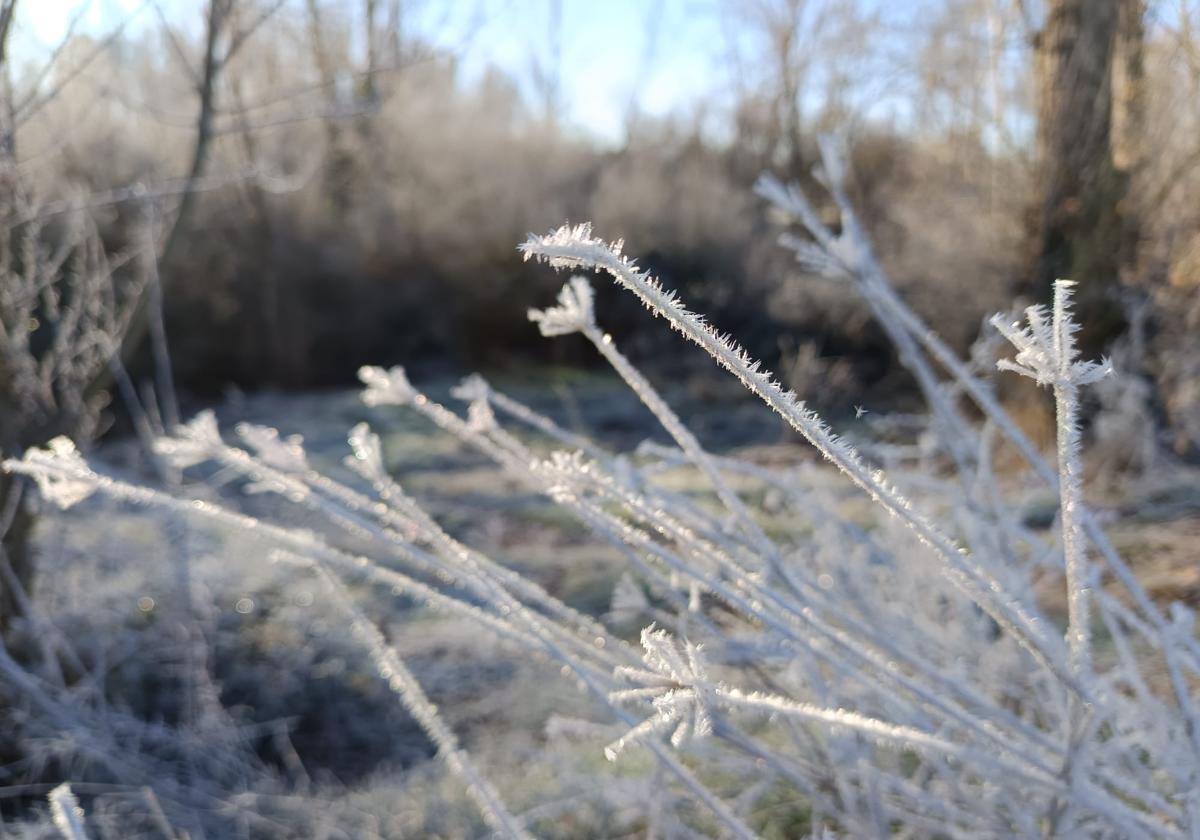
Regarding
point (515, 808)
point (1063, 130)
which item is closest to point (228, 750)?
point (515, 808)

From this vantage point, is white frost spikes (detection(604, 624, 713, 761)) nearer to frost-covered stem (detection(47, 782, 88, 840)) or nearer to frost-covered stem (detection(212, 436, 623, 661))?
frost-covered stem (detection(212, 436, 623, 661))

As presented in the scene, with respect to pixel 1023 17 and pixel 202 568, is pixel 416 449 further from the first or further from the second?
pixel 1023 17

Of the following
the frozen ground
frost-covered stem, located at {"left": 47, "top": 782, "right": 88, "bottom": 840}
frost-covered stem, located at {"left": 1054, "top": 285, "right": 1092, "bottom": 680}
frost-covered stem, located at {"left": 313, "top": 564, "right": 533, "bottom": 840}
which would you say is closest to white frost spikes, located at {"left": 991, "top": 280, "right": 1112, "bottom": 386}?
frost-covered stem, located at {"left": 1054, "top": 285, "right": 1092, "bottom": 680}

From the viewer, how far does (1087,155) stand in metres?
5.52

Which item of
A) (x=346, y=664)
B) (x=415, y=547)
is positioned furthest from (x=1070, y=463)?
(x=346, y=664)

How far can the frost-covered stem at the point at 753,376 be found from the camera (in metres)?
0.57

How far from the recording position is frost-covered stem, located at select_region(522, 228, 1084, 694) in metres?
0.57

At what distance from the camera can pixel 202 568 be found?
459 centimetres

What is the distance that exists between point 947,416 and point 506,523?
14.5ft

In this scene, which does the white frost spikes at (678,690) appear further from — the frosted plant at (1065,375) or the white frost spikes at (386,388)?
the white frost spikes at (386,388)

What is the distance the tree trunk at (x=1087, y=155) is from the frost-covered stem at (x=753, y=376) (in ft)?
16.9

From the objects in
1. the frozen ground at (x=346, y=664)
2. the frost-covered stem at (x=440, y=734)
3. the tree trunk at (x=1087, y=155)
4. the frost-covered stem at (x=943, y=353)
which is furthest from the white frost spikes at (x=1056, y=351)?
the tree trunk at (x=1087, y=155)

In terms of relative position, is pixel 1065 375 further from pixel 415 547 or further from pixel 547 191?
pixel 547 191

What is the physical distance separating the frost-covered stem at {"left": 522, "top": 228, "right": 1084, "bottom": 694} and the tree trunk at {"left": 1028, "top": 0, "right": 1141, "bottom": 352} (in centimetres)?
516
